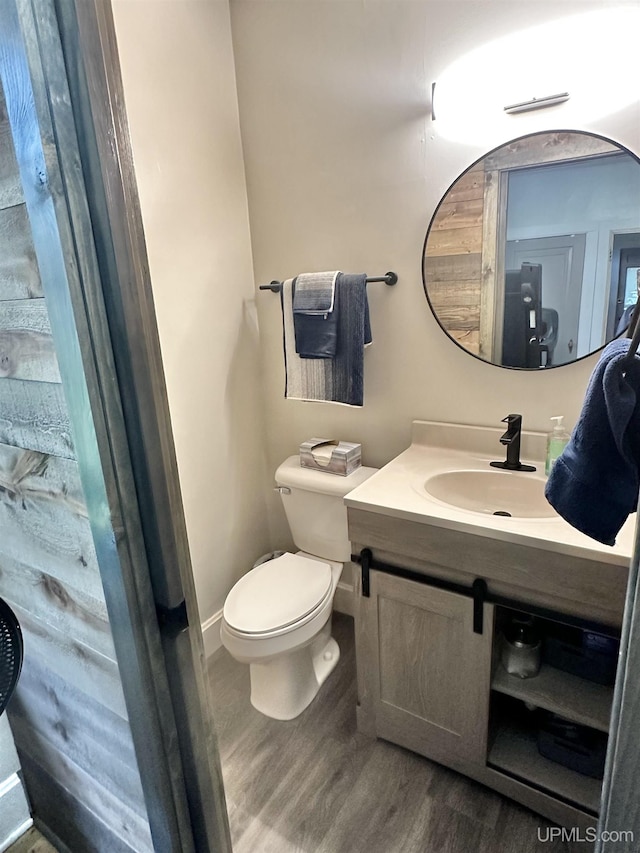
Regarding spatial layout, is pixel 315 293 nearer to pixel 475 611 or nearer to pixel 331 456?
pixel 331 456

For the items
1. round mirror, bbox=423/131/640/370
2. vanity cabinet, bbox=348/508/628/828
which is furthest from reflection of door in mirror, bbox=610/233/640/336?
vanity cabinet, bbox=348/508/628/828

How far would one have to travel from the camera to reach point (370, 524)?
54.5 inches

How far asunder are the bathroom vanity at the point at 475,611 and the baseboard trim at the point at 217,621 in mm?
579

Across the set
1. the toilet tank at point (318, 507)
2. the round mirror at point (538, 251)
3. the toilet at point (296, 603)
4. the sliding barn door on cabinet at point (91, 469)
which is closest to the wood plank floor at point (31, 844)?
the sliding barn door on cabinet at point (91, 469)

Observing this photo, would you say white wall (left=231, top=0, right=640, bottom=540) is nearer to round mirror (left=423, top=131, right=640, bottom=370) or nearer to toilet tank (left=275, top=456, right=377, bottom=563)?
round mirror (left=423, top=131, right=640, bottom=370)

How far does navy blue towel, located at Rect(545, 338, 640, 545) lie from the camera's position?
0.63m

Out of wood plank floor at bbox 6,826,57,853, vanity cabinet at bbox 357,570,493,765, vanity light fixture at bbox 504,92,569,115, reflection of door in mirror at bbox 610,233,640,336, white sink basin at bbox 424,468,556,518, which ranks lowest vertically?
wood plank floor at bbox 6,826,57,853

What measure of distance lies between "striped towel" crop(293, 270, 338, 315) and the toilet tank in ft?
2.00

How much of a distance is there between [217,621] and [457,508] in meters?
1.24

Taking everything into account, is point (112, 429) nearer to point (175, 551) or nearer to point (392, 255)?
point (175, 551)

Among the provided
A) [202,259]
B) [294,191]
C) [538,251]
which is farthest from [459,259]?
[202,259]

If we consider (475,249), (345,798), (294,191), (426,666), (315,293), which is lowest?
(345,798)

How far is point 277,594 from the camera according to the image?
169 cm

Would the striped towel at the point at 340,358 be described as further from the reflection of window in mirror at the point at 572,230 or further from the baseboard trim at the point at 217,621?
the baseboard trim at the point at 217,621
